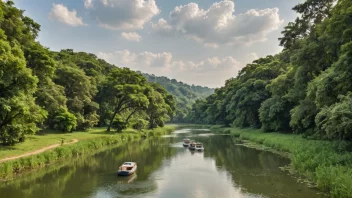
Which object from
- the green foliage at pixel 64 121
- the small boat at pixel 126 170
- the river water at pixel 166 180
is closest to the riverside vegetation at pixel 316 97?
the river water at pixel 166 180

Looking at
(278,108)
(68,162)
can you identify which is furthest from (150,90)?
(68,162)

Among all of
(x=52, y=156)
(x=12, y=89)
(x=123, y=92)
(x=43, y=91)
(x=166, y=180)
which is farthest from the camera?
(x=123, y=92)

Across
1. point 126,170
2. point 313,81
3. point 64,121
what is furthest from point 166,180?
point 64,121

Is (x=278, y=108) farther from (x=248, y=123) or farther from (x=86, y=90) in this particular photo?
(x=86, y=90)

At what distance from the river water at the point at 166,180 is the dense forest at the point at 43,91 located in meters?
6.82

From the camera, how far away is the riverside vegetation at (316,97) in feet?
74.3

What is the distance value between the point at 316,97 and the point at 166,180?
17.4 m

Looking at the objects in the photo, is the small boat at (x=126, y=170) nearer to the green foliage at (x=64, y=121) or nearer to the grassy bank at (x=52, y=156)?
the grassy bank at (x=52, y=156)

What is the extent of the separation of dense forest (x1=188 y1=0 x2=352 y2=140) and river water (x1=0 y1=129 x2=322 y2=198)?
681 cm

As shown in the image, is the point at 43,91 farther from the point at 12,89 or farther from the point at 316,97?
the point at 316,97

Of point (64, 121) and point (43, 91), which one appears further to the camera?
point (64, 121)

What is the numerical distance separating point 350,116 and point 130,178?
65.6ft

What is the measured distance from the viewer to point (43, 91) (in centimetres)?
4747

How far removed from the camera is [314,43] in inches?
1531
